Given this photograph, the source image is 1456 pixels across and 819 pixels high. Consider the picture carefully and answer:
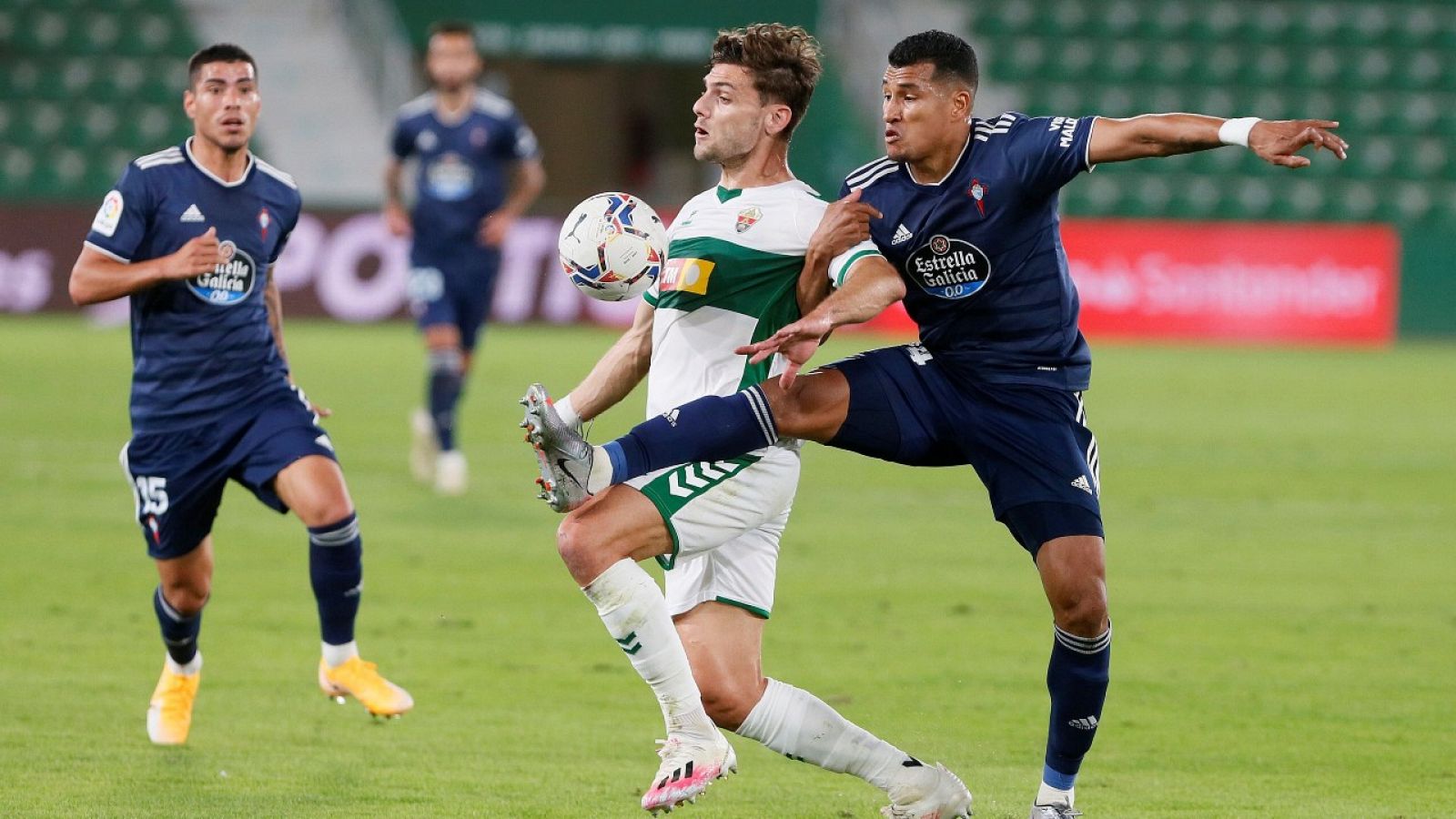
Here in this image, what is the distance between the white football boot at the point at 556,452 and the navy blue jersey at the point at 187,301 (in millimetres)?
1836

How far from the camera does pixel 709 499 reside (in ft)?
16.6

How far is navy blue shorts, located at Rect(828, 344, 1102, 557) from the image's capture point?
5258mm

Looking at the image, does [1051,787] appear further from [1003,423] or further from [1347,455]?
[1347,455]

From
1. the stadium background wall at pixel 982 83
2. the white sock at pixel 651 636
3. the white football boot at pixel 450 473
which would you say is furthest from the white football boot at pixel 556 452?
the stadium background wall at pixel 982 83

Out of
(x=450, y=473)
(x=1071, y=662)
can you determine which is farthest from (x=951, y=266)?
(x=450, y=473)

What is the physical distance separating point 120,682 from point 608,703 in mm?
1768

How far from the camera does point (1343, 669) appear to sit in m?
7.42

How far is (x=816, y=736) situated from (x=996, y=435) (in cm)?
98

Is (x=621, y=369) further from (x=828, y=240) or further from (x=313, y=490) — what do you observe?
(x=313, y=490)

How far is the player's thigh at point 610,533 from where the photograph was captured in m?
4.91

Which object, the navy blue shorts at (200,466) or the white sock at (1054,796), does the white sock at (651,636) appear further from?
the navy blue shorts at (200,466)

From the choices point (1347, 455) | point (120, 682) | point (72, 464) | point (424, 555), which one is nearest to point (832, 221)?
point (120, 682)

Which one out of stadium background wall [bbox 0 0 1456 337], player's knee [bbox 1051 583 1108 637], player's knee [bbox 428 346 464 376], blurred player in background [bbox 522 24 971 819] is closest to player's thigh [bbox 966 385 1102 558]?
player's knee [bbox 1051 583 1108 637]

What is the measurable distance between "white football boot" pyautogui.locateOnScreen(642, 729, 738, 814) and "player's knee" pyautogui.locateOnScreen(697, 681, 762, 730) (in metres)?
0.20
